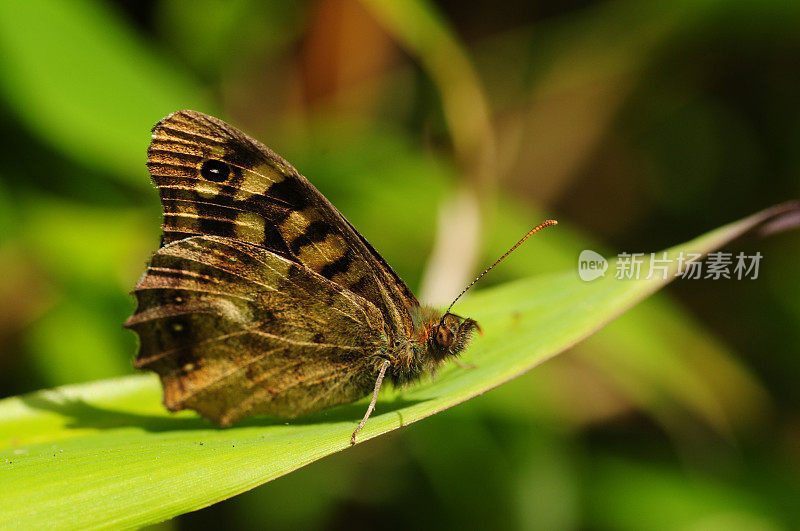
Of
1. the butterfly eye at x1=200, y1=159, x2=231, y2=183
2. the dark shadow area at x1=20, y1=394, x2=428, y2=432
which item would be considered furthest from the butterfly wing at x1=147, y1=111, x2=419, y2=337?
the dark shadow area at x1=20, y1=394, x2=428, y2=432

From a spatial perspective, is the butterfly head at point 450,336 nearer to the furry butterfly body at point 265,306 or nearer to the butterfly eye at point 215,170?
the furry butterfly body at point 265,306

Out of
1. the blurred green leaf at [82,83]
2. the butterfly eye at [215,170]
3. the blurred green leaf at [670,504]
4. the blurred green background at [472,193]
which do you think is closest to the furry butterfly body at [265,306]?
the butterfly eye at [215,170]

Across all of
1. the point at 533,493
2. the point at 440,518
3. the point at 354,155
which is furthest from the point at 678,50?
the point at 440,518

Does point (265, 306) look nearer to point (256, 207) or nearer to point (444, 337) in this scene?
point (256, 207)

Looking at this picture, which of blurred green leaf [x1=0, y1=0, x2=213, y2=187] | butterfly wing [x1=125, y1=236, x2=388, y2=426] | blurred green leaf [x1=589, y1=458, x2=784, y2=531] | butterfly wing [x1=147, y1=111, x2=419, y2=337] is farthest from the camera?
blurred green leaf [x1=589, y1=458, x2=784, y2=531]

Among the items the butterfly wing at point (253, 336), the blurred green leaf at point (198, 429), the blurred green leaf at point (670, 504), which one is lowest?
the blurred green leaf at point (670, 504)

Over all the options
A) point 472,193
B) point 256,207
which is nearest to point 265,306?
point 256,207

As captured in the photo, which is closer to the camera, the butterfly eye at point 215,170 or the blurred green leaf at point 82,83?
the butterfly eye at point 215,170

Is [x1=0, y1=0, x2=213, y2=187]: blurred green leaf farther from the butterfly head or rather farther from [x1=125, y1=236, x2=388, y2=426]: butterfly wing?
the butterfly head
